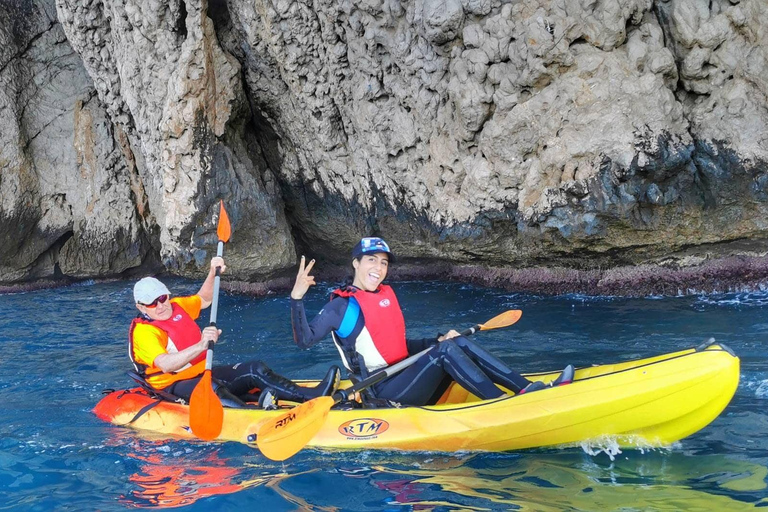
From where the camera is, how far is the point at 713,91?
281 inches

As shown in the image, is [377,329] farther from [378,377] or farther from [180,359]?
[180,359]

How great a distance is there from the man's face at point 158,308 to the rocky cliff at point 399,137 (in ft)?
14.9

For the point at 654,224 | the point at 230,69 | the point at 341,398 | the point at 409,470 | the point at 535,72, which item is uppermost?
the point at 230,69

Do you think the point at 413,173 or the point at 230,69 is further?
the point at 230,69

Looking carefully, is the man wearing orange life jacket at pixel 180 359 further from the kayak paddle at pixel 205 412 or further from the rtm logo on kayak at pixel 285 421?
the rtm logo on kayak at pixel 285 421

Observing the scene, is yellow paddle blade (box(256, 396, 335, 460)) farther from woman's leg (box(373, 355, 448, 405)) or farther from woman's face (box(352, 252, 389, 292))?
woman's face (box(352, 252, 389, 292))

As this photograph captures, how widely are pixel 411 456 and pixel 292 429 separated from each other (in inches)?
28.0

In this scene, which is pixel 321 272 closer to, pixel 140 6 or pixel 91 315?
pixel 91 315

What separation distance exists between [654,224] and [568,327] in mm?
1698

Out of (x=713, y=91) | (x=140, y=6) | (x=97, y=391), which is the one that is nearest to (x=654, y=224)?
(x=713, y=91)

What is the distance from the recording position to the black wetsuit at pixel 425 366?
154 inches

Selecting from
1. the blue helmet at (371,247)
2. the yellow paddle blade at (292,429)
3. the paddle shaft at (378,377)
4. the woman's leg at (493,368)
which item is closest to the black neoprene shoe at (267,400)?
the yellow paddle blade at (292,429)

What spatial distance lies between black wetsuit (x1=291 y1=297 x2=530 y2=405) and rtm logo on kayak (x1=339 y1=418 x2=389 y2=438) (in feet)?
0.89

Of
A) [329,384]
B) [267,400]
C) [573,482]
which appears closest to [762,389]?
[573,482]
